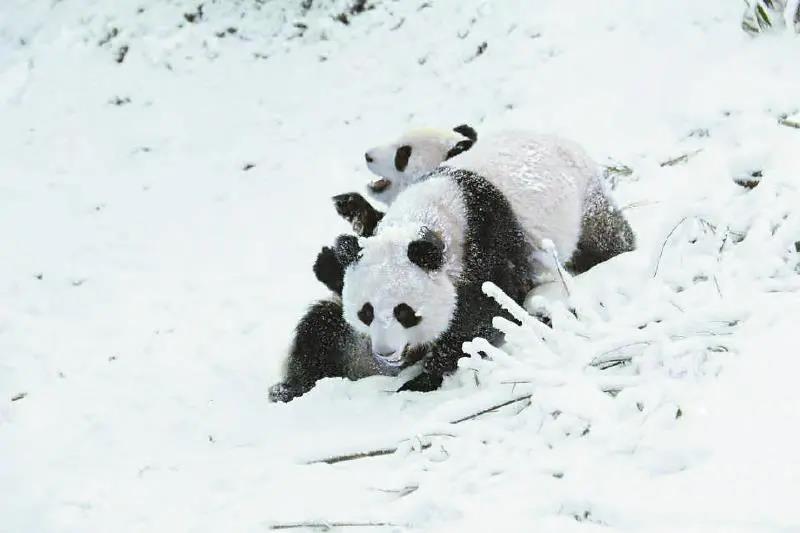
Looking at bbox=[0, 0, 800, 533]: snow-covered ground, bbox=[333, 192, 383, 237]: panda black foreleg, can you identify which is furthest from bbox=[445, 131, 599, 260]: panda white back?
bbox=[333, 192, 383, 237]: panda black foreleg

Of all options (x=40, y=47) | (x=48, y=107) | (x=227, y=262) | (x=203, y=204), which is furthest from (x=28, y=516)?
(x=40, y=47)

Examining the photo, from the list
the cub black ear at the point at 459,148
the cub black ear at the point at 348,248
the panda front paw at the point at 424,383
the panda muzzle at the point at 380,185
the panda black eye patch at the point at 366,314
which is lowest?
the panda muzzle at the point at 380,185

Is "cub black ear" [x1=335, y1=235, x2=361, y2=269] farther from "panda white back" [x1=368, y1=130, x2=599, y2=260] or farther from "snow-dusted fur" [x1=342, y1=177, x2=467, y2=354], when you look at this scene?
"panda white back" [x1=368, y1=130, x2=599, y2=260]

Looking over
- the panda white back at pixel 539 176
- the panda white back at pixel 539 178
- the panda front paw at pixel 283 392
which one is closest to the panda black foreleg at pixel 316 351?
the panda front paw at pixel 283 392

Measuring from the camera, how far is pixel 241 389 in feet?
15.5

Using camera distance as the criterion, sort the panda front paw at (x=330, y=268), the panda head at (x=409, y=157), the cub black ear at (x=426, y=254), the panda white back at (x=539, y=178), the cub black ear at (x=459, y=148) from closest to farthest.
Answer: the cub black ear at (x=426, y=254)
the panda front paw at (x=330, y=268)
the panda white back at (x=539, y=178)
the cub black ear at (x=459, y=148)
the panda head at (x=409, y=157)

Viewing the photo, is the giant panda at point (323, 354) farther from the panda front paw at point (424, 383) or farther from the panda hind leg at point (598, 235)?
the panda hind leg at point (598, 235)

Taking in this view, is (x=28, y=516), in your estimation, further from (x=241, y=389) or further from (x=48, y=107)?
(x=48, y=107)

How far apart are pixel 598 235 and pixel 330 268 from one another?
1.60 m

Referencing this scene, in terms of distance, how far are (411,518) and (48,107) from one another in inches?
330

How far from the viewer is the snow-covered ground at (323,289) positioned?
2148 millimetres

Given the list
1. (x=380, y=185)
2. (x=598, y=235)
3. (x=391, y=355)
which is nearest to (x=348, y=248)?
(x=391, y=355)

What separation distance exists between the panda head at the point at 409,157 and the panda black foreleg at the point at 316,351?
1.41m

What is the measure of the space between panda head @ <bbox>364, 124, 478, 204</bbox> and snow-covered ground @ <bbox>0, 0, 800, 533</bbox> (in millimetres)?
1210
